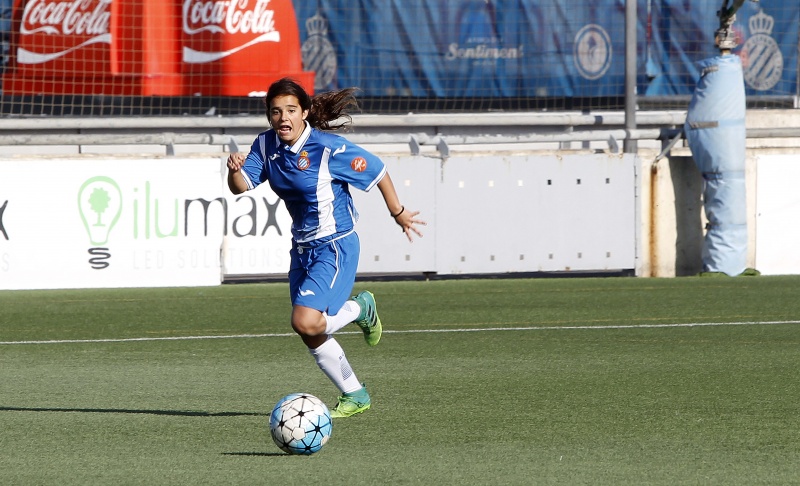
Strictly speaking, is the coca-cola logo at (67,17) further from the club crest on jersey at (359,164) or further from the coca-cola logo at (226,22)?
the club crest on jersey at (359,164)

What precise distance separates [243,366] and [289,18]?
10.8m

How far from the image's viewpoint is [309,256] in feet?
21.4

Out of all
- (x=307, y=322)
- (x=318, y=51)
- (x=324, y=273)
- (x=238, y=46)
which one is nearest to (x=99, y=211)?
(x=238, y=46)

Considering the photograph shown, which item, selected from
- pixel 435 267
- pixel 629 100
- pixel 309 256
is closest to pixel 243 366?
pixel 309 256

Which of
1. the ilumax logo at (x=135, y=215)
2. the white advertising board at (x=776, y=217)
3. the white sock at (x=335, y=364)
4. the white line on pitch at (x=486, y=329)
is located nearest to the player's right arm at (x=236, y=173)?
the white sock at (x=335, y=364)

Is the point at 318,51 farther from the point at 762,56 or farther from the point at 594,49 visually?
the point at 762,56

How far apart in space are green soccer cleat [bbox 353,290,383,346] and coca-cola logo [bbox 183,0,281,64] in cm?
1206

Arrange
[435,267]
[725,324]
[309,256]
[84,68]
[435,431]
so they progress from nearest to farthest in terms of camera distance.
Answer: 1. [435,431]
2. [309,256]
3. [725,324]
4. [435,267]
5. [84,68]

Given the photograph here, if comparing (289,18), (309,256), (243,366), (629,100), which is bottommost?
(243,366)

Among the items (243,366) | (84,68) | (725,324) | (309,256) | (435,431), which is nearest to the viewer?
(435,431)

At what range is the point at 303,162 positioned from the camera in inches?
255

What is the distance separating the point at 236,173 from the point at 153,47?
40.4 feet

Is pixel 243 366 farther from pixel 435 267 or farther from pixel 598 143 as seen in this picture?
pixel 598 143

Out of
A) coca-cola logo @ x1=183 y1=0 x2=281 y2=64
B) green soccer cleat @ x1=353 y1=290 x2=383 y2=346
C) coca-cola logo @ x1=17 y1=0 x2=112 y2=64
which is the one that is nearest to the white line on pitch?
green soccer cleat @ x1=353 y1=290 x2=383 y2=346
